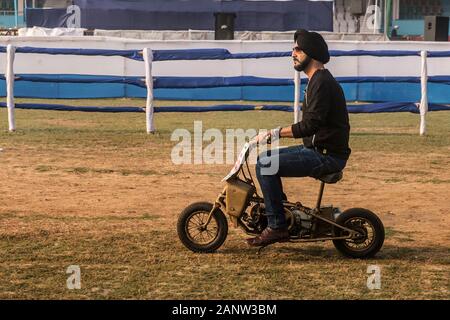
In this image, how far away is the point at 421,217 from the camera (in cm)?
902

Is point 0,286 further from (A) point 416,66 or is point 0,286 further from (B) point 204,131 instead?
(A) point 416,66

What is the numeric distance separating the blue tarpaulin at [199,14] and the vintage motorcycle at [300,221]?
2422cm

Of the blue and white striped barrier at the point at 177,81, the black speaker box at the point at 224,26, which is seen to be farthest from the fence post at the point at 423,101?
the black speaker box at the point at 224,26

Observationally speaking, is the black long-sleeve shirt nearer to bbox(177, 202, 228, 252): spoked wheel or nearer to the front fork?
the front fork

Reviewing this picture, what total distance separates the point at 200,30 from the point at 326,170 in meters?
24.2

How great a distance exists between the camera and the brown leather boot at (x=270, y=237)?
23.2 ft

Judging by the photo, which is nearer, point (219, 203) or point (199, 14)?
point (219, 203)

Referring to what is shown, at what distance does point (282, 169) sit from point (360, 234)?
807 millimetres

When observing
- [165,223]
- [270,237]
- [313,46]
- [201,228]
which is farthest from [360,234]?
[165,223]

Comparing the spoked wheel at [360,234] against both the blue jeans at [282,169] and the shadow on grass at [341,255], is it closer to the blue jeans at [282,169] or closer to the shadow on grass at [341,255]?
the shadow on grass at [341,255]

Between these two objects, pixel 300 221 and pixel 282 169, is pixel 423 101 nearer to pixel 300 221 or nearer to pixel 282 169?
pixel 300 221

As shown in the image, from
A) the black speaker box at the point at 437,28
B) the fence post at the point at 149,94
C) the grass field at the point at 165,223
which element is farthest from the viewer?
the black speaker box at the point at 437,28

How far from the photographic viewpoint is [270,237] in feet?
23.2

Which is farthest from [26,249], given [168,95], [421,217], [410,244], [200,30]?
[200,30]
